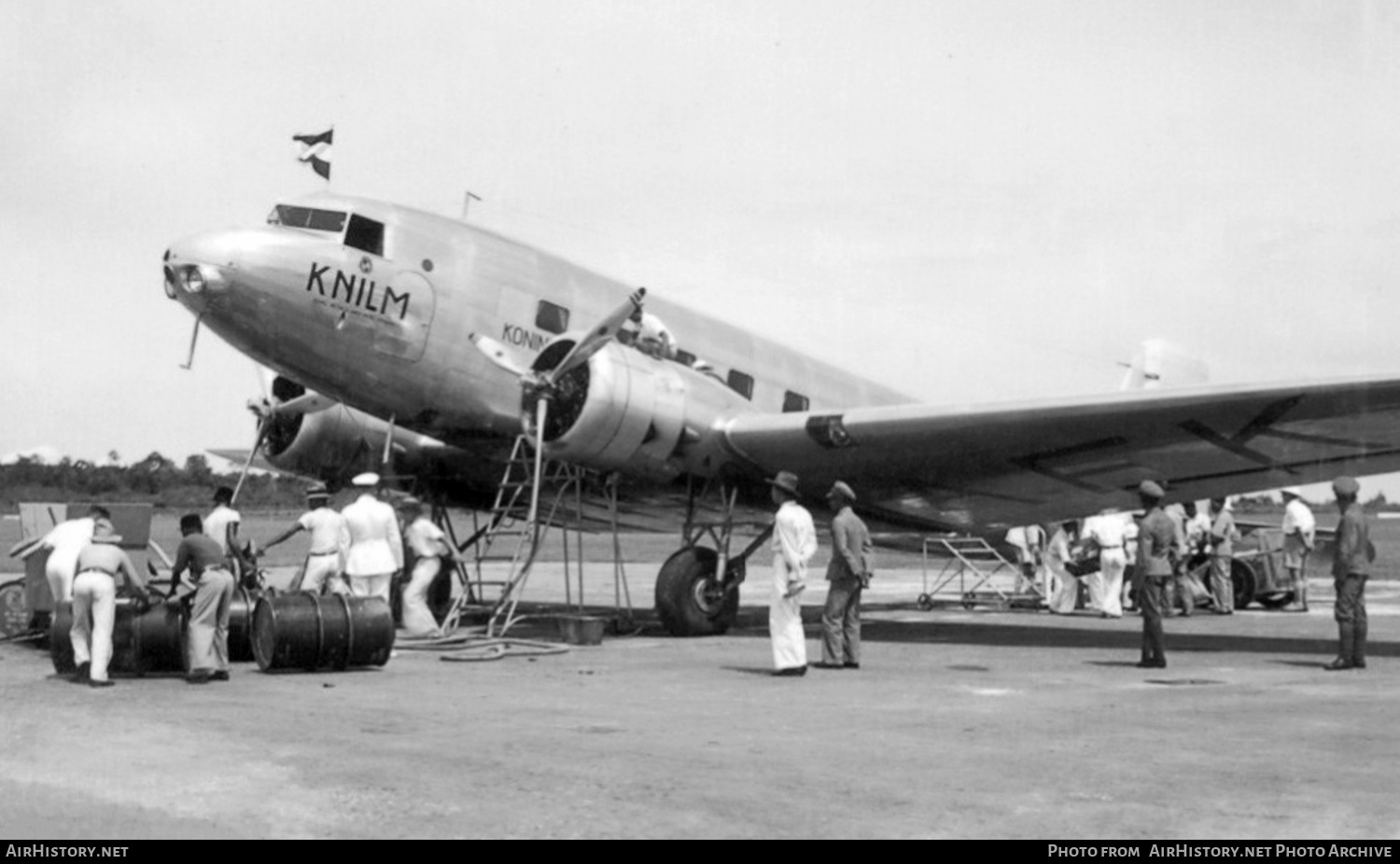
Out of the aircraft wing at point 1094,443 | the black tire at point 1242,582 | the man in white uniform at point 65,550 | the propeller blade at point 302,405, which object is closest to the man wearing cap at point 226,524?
the man in white uniform at point 65,550

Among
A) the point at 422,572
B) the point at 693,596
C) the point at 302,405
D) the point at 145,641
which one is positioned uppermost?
the point at 302,405

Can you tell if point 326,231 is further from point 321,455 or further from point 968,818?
point 968,818

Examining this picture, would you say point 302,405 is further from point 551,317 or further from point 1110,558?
point 1110,558

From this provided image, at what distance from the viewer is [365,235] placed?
13953 millimetres

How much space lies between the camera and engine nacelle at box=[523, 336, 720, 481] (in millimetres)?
13953

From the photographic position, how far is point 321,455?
17.8 metres

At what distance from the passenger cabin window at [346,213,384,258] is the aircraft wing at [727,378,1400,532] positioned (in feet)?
13.4

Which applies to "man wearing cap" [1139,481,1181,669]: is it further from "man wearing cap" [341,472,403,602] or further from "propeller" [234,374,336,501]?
"propeller" [234,374,336,501]

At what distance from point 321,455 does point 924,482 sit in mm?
7507

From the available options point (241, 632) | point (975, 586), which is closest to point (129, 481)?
point (975, 586)

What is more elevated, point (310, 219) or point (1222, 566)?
point (310, 219)

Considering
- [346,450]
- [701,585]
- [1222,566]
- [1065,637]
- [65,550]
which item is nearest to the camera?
[65,550]

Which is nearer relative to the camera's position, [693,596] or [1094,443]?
[1094,443]

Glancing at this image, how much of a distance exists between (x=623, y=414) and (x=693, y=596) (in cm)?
234
